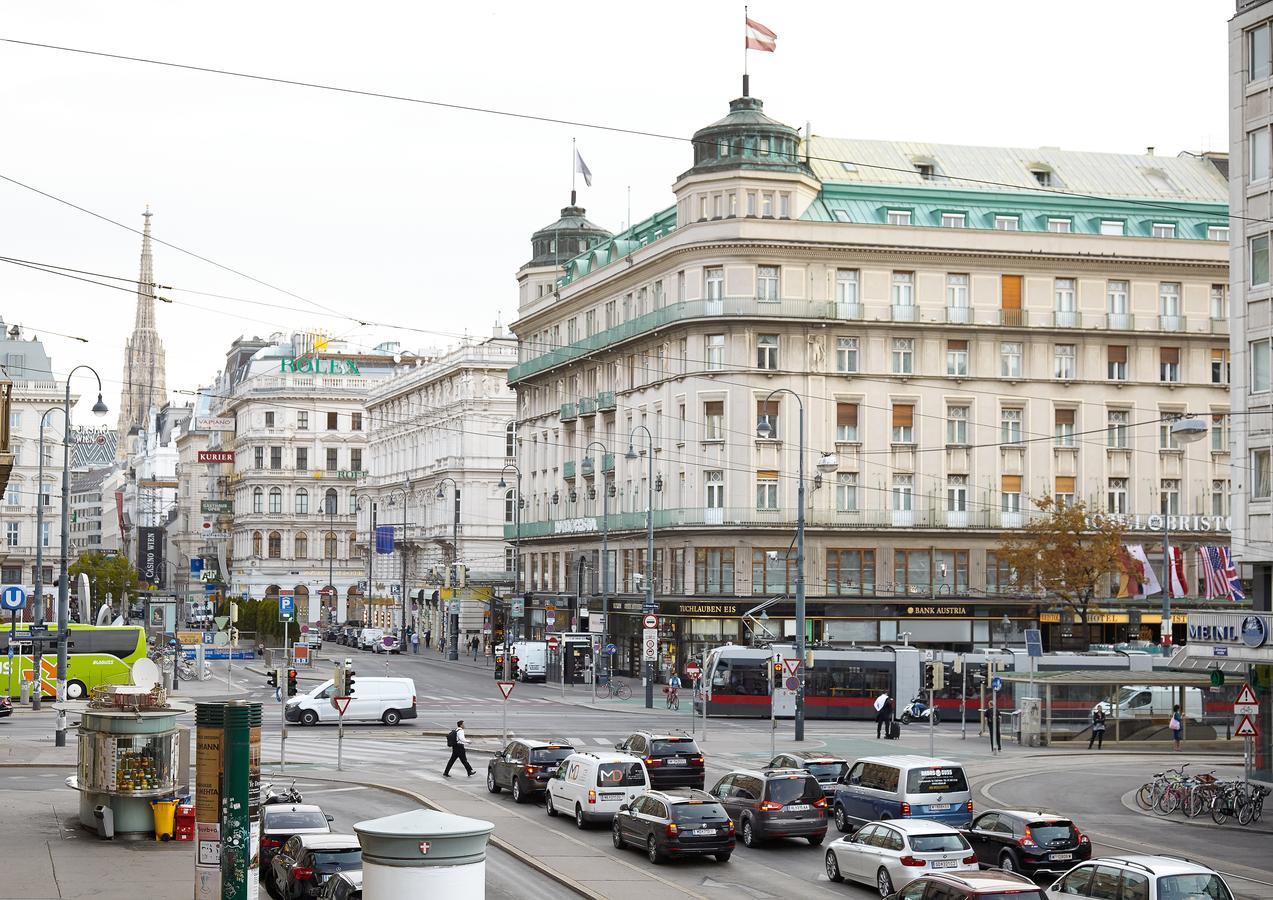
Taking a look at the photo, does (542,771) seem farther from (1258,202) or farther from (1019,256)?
(1019,256)

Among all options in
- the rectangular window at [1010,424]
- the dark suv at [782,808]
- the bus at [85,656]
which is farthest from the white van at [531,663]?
the dark suv at [782,808]

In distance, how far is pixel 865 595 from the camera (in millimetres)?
75875

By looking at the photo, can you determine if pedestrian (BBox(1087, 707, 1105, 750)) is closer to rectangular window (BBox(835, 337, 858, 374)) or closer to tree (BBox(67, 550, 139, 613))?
rectangular window (BBox(835, 337, 858, 374))

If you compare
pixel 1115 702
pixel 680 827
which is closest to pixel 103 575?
pixel 1115 702

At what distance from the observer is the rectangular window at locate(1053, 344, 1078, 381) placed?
7808cm

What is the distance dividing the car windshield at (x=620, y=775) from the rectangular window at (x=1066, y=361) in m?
49.8

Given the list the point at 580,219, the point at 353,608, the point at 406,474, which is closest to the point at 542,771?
the point at 580,219

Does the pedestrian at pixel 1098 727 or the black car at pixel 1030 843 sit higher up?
the black car at pixel 1030 843

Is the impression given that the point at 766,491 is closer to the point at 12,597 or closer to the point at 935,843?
the point at 12,597

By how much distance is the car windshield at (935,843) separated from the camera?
25.6 meters

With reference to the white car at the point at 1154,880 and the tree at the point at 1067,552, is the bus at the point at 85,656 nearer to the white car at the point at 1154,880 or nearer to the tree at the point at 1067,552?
the tree at the point at 1067,552

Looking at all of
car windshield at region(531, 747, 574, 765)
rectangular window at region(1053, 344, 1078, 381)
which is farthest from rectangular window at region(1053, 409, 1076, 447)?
car windshield at region(531, 747, 574, 765)

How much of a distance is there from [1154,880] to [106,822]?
17.2 metres

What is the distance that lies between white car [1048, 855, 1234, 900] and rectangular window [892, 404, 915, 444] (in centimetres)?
5471
